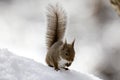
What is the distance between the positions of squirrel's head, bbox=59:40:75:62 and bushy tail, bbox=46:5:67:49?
0.42m

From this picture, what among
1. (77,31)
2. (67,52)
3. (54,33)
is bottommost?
(77,31)

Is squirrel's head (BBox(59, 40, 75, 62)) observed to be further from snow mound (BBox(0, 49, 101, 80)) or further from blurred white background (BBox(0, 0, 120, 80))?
blurred white background (BBox(0, 0, 120, 80))

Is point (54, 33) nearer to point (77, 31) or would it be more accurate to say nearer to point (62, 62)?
point (62, 62)

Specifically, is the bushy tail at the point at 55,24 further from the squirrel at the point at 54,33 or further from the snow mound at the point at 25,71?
the snow mound at the point at 25,71

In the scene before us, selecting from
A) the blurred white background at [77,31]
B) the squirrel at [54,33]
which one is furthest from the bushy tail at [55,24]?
the blurred white background at [77,31]

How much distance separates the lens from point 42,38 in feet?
26.0

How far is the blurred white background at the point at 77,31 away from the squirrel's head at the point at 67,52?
9.92ft

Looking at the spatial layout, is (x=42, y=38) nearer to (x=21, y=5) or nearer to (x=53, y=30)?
(x=21, y=5)

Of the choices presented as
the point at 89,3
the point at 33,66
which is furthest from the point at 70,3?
the point at 33,66

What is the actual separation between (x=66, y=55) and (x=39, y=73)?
1.95ft

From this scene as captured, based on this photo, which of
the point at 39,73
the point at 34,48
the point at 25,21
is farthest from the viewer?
the point at 25,21

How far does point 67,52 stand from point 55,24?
553 millimetres

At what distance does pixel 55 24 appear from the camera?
12.8 ft

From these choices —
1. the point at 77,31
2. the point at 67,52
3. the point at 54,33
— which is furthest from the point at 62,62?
the point at 77,31
